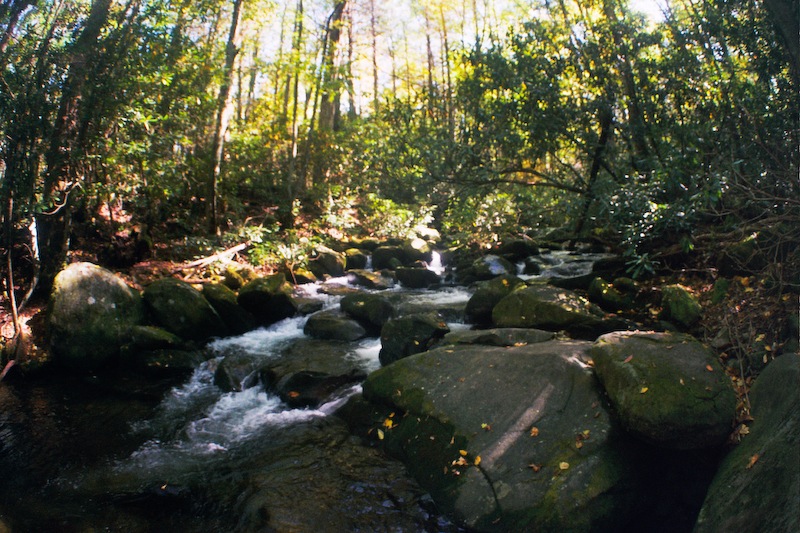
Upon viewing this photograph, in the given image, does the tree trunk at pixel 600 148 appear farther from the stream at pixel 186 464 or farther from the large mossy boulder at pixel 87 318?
the large mossy boulder at pixel 87 318

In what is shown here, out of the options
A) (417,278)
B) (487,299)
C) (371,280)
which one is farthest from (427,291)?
(487,299)

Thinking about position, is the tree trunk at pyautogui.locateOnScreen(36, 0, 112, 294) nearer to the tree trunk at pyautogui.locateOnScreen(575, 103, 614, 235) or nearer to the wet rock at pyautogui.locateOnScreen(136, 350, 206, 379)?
the wet rock at pyautogui.locateOnScreen(136, 350, 206, 379)

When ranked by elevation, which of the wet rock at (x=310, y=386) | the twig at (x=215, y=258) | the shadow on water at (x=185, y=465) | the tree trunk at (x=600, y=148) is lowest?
the shadow on water at (x=185, y=465)

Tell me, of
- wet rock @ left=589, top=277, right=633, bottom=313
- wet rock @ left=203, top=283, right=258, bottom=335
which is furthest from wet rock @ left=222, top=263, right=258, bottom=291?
wet rock @ left=589, top=277, right=633, bottom=313

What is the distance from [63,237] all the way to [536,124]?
26.9 ft

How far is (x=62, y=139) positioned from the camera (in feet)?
22.3

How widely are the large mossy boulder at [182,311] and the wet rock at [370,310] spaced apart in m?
2.41

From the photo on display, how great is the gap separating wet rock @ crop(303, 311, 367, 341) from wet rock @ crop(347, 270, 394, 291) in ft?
13.4

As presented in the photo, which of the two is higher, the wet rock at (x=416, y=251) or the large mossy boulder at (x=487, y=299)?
the wet rock at (x=416, y=251)

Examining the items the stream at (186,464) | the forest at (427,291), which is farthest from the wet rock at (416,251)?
the stream at (186,464)

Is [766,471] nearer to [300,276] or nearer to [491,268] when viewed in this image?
[491,268]

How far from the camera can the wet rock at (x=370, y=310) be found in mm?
8586

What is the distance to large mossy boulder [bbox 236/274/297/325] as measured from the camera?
8930 millimetres

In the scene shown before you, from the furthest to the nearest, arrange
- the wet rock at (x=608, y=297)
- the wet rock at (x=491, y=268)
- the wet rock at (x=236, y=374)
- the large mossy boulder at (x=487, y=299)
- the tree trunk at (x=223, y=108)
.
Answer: the wet rock at (x=491, y=268) → the tree trunk at (x=223, y=108) → the large mossy boulder at (x=487, y=299) → the wet rock at (x=608, y=297) → the wet rock at (x=236, y=374)
